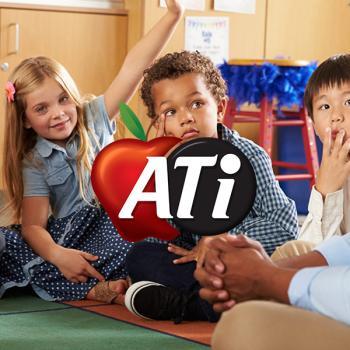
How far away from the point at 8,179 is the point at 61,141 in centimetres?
15

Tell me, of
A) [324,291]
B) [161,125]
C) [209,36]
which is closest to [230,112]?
[209,36]

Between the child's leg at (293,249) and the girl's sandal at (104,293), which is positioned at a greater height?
the child's leg at (293,249)

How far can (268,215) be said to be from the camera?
6.44ft

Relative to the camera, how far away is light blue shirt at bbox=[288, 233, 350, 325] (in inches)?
41.0

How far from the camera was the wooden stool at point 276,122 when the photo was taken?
3.52 m

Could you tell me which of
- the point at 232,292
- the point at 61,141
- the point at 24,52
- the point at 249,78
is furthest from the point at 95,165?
the point at 24,52

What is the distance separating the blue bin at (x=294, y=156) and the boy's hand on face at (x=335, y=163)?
7.11 ft

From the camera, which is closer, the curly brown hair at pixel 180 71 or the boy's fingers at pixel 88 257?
the curly brown hair at pixel 180 71

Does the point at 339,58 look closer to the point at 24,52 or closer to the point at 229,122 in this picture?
the point at 229,122

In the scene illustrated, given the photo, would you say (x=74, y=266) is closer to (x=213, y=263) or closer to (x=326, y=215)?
(x=326, y=215)

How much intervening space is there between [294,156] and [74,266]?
6.65 ft

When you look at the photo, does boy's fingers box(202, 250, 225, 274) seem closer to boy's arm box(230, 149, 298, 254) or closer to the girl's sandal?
boy's arm box(230, 149, 298, 254)

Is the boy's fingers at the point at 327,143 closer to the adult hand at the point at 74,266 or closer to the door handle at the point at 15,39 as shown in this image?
the adult hand at the point at 74,266

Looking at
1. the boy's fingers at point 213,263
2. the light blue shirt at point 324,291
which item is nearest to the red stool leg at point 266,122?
the boy's fingers at point 213,263
